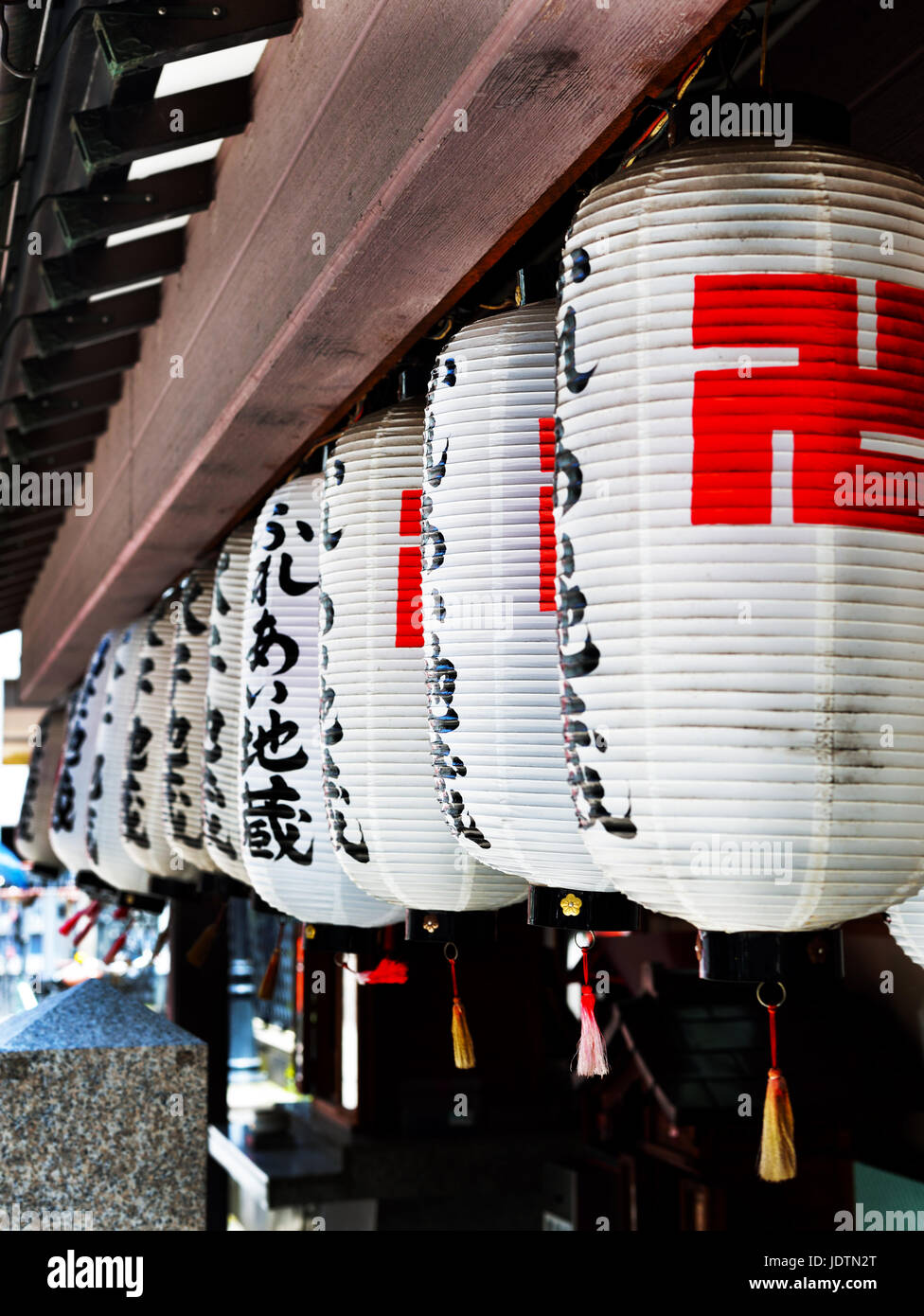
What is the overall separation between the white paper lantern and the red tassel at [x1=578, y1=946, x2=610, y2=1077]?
3335 mm

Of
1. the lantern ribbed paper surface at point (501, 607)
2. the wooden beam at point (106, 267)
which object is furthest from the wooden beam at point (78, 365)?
the lantern ribbed paper surface at point (501, 607)

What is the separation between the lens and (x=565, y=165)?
2.21 metres

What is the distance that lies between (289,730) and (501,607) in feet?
3.74

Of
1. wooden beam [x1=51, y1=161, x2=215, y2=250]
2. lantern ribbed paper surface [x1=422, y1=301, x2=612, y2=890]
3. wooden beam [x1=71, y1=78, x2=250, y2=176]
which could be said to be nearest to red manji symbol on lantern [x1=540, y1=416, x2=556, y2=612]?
lantern ribbed paper surface [x1=422, y1=301, x2=612, y2=890]

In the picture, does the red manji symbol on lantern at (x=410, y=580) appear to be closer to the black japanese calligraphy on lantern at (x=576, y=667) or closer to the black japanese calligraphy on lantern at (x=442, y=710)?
the black japanese calligraphy on lantern at (x=442, y=710)

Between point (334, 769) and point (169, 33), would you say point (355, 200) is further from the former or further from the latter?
point (334, 769)

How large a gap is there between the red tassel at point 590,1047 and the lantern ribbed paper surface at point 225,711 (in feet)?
5.58

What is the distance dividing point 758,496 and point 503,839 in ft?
2.65

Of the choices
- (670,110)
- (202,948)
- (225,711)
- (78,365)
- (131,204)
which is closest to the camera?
(670,110)

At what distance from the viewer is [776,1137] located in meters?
1.76

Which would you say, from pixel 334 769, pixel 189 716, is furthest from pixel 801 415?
pixel 189 716
